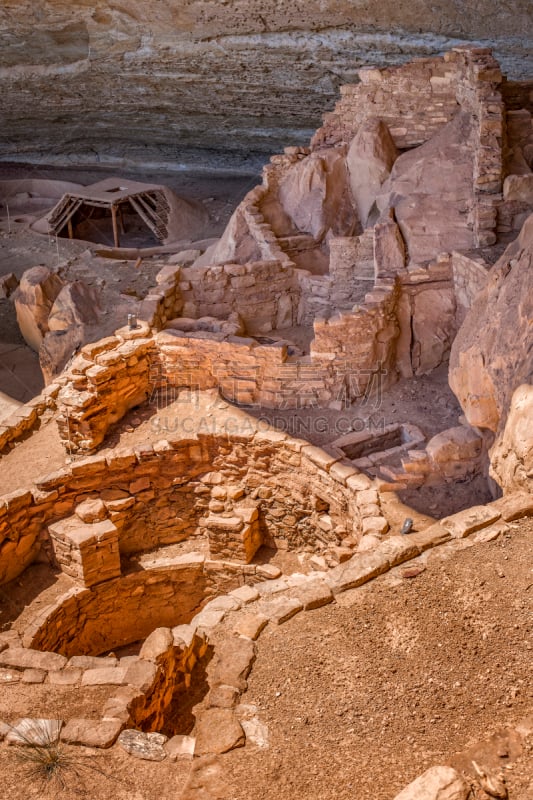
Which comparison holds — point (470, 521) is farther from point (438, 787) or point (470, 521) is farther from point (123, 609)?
point (123, 609)

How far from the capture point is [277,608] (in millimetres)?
5270

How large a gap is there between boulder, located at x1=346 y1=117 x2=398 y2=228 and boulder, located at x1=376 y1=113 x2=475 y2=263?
32 cm

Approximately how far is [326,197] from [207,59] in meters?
3.11

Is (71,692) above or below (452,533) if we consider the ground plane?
below

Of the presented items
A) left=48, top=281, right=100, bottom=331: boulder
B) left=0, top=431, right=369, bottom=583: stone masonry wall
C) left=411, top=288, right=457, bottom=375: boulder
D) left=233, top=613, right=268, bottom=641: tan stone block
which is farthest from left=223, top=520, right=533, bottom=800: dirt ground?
left=48, top=281, right=100, bottom=331: boulder

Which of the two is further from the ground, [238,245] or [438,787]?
[238,245]

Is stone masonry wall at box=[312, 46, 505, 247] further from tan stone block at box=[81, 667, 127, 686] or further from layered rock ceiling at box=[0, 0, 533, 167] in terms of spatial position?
tan stone block at box=[81, 667, 127, 686]

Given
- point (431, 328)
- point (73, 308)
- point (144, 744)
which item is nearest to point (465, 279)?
point (431, 328)

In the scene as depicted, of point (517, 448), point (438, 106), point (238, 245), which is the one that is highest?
point (438, 106)

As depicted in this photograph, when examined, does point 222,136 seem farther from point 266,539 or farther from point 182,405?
point 266,539

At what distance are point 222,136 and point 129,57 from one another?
158 inches

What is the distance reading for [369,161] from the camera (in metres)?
11.8

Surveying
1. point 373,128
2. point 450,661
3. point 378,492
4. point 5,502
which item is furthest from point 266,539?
point 373,128

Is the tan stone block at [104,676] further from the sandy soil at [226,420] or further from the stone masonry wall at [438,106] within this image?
the stone masonry wall at [438,106]
